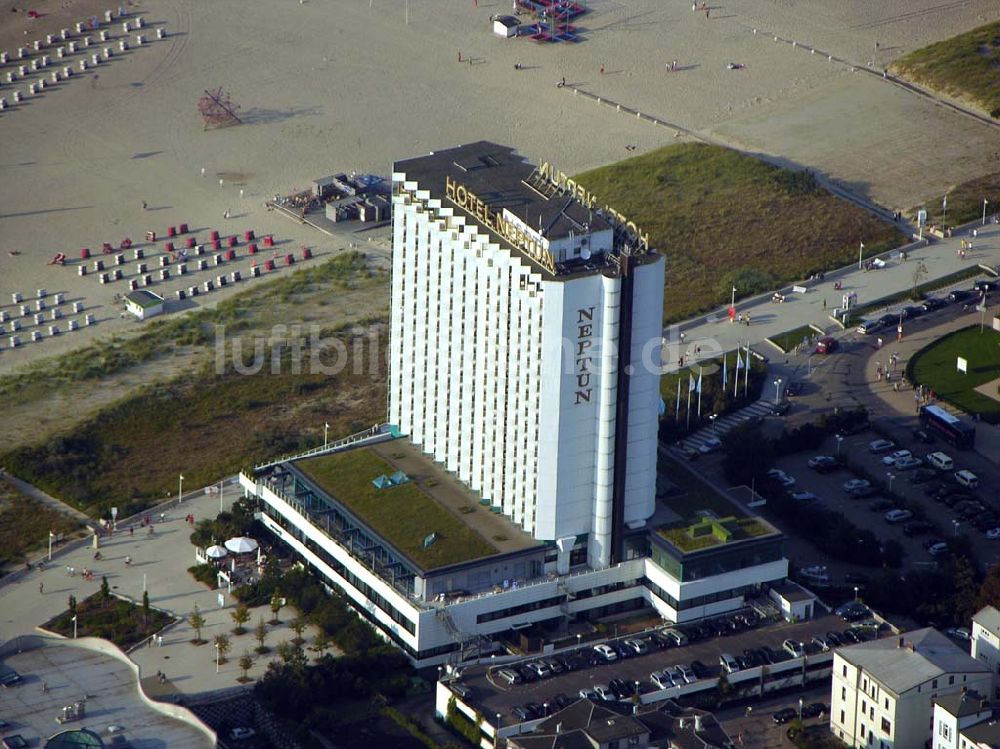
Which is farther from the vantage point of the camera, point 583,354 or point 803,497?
point 803,497

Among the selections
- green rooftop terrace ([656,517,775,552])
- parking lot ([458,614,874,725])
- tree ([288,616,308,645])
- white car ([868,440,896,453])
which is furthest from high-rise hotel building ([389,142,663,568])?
white car ([868,440,896,453])

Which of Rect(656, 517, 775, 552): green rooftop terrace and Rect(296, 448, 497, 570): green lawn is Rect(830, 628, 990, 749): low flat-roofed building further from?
Rect(296, 448, 497, 570): green lawn

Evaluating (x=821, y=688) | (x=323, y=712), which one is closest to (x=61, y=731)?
(x=323, y=712)

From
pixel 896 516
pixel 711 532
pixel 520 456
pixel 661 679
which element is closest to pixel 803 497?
pixel 896 516

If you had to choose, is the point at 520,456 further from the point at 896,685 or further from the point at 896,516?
the point at 896,516

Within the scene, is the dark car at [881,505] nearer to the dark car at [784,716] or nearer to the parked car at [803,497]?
the parked car at [803,497]

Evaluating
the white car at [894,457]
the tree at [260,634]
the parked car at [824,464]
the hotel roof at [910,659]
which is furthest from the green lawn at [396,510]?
the white car at [894,457]
